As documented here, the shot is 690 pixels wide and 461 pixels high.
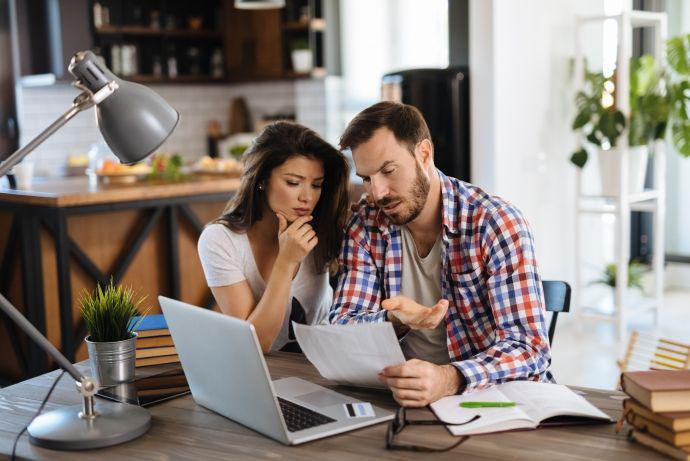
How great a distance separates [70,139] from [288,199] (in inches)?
209

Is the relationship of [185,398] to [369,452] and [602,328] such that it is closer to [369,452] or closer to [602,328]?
[369,452]

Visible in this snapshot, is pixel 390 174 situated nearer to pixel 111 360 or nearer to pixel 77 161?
pixel 111 360

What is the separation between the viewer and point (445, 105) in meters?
5.27

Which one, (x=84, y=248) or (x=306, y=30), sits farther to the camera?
(x=306, y=30)

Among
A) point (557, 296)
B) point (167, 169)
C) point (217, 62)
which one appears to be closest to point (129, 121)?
point (557, 296)

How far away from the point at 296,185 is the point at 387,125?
1.34 ft

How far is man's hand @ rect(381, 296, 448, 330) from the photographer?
75.5 inches

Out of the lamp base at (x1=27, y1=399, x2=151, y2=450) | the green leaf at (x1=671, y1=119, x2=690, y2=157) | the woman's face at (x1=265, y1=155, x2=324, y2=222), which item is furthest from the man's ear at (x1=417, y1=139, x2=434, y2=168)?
the green leaf at (x1=671, y1=119, x2=690, y2=157)

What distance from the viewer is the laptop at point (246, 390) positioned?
163cm

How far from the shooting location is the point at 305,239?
248 cm

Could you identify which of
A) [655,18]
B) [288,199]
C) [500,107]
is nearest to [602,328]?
[500,107]

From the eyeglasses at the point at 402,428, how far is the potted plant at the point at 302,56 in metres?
5.62

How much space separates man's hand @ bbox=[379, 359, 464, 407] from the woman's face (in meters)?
0.81

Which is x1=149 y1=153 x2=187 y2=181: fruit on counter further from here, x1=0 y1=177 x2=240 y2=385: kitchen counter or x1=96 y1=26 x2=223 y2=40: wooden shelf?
x1=96 y1=26 x2=223 y2=40: wooden shelf
